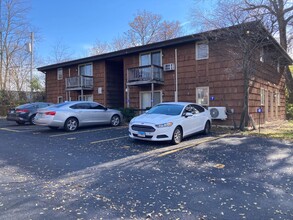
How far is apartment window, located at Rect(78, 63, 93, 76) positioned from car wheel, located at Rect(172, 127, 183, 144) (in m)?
14.0

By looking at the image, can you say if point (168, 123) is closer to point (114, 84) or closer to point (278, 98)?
point (114, 84)

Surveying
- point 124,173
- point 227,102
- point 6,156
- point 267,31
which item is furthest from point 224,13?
point 6,156

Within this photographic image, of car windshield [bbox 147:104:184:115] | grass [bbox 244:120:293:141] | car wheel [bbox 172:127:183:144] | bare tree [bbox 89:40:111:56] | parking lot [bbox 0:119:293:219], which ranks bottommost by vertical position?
parking lot [bbox 0:119:293:219]

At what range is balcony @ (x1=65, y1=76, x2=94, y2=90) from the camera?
19.3 metres

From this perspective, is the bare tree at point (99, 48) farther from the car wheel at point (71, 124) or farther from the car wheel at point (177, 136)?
the car wheel at point (177, 136)

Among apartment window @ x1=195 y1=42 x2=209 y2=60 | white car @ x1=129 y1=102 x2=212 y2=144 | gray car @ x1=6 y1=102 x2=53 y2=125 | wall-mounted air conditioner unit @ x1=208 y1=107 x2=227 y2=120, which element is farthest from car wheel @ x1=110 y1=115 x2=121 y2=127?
apartment window @ x1=195 y1=42 x2=209 y2=60

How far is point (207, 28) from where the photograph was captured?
1211 cm

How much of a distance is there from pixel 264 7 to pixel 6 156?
13261 mm

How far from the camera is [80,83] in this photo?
63.3 ft

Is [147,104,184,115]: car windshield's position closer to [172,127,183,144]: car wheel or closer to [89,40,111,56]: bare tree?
[172,127,183,144]: car wheel

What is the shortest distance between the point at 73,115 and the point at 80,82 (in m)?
9.09

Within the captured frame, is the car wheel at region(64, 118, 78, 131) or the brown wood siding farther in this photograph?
the brown wood siding

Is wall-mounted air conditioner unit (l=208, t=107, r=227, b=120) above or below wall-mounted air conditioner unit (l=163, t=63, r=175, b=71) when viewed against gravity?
below

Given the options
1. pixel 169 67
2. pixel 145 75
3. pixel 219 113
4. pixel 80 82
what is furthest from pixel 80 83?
pixel 219 113
